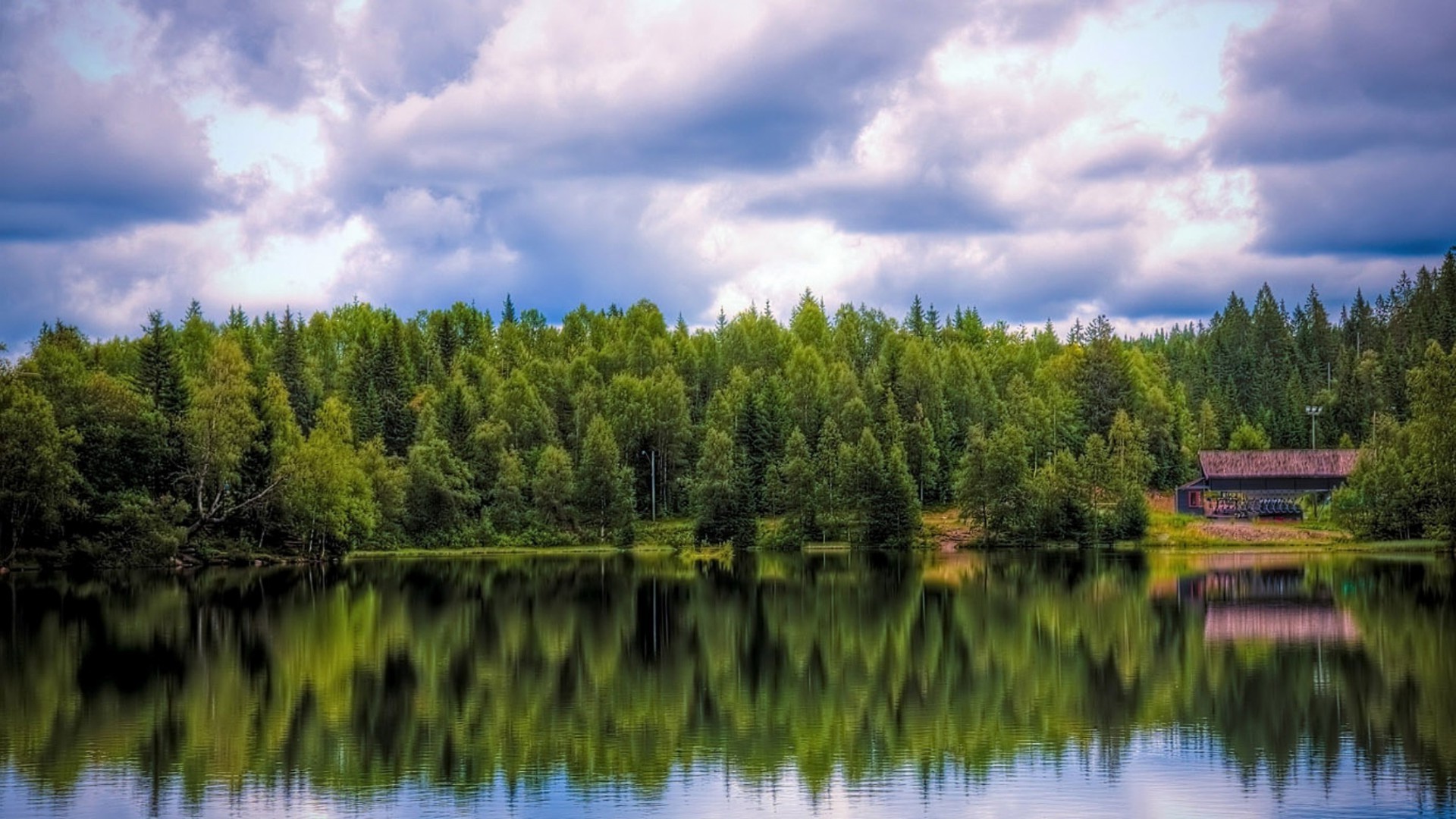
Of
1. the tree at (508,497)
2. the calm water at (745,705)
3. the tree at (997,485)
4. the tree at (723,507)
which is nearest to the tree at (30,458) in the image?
the calm water at (745,705)

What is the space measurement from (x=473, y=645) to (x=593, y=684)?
8794 millimetres

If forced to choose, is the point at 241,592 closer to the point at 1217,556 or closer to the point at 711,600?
the point at 711,600

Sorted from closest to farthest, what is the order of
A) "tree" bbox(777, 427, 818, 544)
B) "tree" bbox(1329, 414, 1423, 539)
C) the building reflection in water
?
1. the building reflection in water
2. "tree" bbox(1329, 414, 1423, 539)
3. "tree" bbox(777, 427, 818, 544)

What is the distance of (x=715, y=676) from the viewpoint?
114 feet

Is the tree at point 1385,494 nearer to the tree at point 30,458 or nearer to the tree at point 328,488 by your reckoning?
the tree at point 328,488

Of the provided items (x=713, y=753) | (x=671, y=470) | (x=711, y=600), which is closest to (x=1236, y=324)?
(x=671, y=470)

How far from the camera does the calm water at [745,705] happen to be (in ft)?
73.6

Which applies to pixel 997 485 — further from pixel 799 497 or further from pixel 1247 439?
pixel 1247 439

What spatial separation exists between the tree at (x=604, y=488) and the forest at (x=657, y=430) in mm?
234

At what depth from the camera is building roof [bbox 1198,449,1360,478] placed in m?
106

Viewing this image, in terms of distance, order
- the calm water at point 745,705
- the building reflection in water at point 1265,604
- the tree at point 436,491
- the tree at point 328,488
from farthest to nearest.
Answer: the tree at point 436,491
the tree at point 328,488
the building reflection in water at point 1265,604
the calm water at point 745,705

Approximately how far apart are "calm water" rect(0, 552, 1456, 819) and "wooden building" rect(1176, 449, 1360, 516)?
5111 centimetres

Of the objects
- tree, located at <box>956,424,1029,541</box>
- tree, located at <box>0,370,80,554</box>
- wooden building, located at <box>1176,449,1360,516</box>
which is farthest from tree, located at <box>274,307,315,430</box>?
wooden building, located at <box>1176,449,1360,516</box>

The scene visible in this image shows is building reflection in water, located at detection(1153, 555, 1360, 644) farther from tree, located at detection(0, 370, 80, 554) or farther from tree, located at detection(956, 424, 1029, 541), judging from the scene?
tree, located at detection(0, 370, 80, 554)
